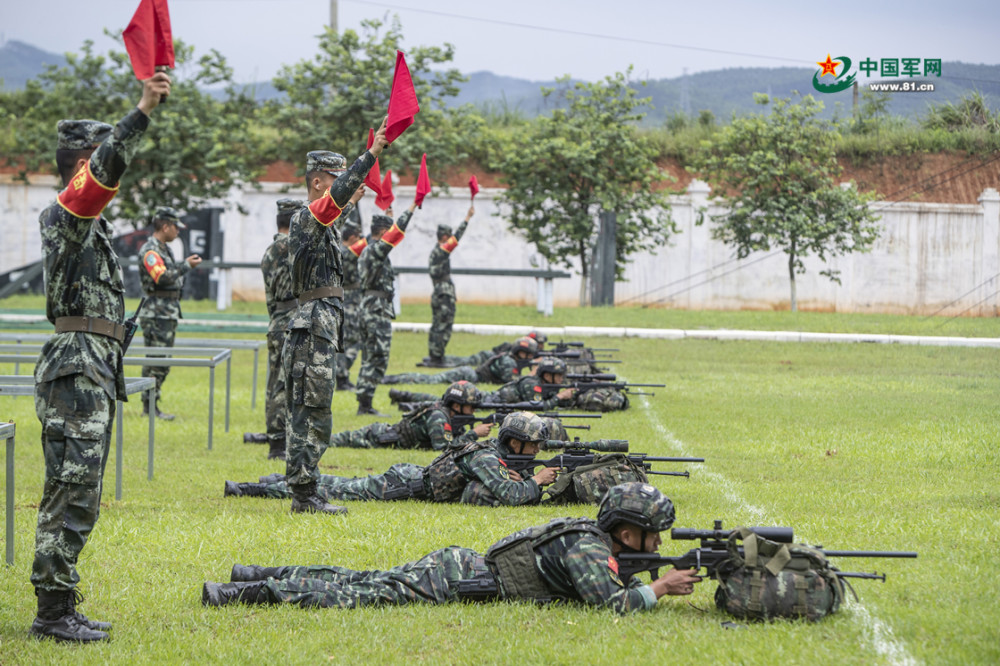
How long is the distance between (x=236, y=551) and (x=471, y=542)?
1501 millimetres

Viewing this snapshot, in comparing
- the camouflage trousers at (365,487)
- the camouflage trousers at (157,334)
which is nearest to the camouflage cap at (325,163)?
the camouflage trousers at (365,487)

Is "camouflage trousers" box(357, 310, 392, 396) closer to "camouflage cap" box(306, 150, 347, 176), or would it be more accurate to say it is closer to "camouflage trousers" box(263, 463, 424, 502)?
"camouflage trousers" box(263, 463, 424, 502)

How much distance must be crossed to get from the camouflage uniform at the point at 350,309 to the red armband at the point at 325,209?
7.00m

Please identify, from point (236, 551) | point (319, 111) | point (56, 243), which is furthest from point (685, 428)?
point (319, 111)

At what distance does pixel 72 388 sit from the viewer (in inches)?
207

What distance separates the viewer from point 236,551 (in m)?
7.05

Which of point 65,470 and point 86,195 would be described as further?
point 65,470

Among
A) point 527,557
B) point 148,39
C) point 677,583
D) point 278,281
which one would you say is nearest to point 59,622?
point 527,557

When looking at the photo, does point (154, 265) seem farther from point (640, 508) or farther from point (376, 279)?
point (640, 508)

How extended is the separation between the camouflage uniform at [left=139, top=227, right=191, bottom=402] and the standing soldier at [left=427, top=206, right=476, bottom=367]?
6148mm

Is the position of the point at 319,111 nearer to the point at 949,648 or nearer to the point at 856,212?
the point at 856,212

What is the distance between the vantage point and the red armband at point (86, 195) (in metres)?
5.05

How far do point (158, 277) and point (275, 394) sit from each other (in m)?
3.58

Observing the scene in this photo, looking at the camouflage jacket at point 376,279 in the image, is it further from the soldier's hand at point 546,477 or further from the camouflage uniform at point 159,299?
the soldier's hand at point 546,477
